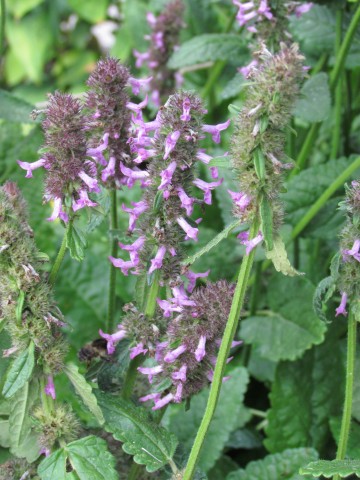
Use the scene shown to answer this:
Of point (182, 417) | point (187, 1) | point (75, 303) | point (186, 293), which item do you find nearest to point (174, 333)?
point (186, 293)

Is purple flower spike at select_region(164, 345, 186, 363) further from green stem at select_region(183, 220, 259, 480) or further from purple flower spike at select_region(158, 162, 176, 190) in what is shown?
purple flower spike at select_region(158, 162, 176, 190)

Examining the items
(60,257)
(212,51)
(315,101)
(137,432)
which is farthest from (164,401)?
(212,51)

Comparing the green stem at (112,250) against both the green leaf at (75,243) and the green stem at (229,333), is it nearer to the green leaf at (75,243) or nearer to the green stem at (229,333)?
the green leaf at (75,243)

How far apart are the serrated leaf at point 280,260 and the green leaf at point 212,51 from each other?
112cm

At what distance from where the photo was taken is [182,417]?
188 centimetres

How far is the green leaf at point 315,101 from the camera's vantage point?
1838 millimetres

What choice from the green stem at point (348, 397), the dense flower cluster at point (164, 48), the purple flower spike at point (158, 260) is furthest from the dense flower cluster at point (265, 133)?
the dense flower cluster at point (164, 48)

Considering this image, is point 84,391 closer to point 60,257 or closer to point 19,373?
point 19,373

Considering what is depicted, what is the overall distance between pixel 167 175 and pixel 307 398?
0.99 metres

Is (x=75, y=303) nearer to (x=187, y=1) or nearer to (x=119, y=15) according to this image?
(x=187, y=1)

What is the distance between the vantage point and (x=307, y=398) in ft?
6.42

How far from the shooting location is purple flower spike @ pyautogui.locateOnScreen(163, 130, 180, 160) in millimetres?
1149

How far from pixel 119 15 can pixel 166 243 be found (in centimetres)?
345

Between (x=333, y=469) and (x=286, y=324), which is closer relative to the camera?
(x=333, y=469)
